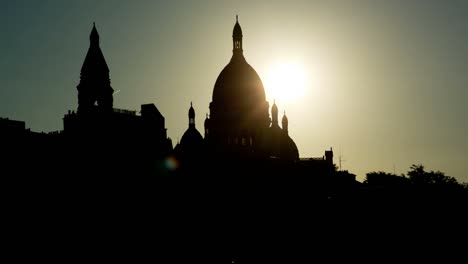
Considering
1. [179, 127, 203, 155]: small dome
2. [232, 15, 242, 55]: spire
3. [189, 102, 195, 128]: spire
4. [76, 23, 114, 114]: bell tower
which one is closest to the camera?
[76, 23, 114, 114]: bell tower

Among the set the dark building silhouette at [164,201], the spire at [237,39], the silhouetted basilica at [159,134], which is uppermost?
the spire at [237,39]

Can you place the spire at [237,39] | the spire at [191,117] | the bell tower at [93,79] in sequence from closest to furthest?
the bell tower at [93,79] < the spire at [191,117] < the spire at [237,39]

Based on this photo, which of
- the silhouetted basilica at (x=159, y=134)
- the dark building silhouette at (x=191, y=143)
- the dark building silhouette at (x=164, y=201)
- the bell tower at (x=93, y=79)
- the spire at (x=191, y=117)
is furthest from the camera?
the spire at (x=191, y=117)

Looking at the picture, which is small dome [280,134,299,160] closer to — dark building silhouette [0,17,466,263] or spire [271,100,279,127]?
spire [271,100,279,127]

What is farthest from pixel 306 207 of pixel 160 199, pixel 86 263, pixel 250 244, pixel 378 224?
pixel 86 263

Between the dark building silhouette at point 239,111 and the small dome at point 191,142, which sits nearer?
the small dome at point 191,142

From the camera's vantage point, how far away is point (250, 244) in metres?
61.5

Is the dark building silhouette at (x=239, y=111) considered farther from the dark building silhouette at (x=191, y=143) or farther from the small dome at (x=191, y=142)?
the small dome at (x=191, y=142)

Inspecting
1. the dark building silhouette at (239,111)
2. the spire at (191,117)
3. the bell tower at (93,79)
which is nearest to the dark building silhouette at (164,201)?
the bell tower at (93,79)

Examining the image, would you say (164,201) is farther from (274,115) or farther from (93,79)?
(274,115)

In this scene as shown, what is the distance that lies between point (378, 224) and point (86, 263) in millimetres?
34974

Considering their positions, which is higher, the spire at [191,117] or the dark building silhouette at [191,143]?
the spire at [191,117]

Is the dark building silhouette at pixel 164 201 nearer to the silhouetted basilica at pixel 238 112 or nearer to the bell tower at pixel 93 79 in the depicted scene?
the bell tower at pixel 93 79

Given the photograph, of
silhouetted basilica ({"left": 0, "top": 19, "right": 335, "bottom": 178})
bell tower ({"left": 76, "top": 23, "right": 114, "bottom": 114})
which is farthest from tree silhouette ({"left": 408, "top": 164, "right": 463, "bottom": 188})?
bell tower ({"left": 76, "top": 23, "right": 114, "bottom": 114})
